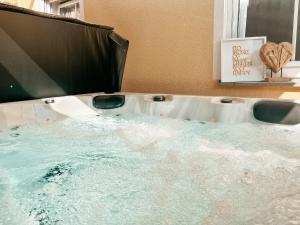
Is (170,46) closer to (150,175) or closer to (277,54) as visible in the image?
(277,54)

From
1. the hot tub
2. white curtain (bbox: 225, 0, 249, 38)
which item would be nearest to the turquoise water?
the hot tub

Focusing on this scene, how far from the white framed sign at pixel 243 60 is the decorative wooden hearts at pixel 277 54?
10 centimetres

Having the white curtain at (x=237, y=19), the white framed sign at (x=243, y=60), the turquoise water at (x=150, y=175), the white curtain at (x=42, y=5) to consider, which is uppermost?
the white curtain at (x=42, y=5)

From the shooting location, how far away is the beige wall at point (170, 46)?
2.13 m

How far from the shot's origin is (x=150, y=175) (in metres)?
0.92

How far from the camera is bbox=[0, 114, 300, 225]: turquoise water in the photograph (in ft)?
2.15

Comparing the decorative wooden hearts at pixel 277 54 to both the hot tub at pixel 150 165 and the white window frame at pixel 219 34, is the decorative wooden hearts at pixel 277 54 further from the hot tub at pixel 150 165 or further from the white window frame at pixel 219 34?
the hot tub at pixel 150 165

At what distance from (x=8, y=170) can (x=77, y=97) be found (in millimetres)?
1016

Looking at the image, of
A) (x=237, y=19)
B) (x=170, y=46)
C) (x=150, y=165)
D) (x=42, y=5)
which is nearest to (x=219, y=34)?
(x=237, y=19)

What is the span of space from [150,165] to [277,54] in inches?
53.4

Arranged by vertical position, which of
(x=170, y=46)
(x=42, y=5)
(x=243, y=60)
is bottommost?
(x=243, y=60)

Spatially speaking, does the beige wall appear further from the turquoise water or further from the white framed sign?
the turquoise water

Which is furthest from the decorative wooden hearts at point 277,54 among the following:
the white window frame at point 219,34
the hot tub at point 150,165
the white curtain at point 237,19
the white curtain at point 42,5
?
the white curtain at point 42,5

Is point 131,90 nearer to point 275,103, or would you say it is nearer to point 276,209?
point 275,103
